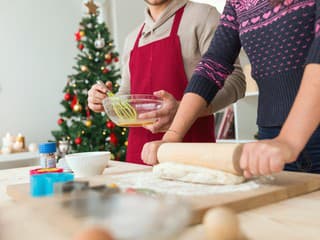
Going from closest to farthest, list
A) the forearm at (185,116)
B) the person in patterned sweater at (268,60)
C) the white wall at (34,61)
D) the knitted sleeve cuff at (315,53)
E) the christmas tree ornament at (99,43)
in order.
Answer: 1. the knitted sleeve cuff at (315,53)
2. the person in patterned sweater at (268,60)
3. the forearm at (185,116)
4. the christmas tree ornament at (99,43)
5. the white wall at (34,61)

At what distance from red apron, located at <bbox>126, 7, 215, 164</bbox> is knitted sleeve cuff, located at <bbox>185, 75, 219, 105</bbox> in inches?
13.5

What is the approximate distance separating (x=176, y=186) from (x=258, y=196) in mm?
157

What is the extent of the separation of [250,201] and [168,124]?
2.03 ft

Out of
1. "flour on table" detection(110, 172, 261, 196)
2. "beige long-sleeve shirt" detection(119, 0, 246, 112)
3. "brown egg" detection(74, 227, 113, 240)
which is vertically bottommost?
"flour on table" detection(110, 172, 261, 196)

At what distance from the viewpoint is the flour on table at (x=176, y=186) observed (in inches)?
23.9

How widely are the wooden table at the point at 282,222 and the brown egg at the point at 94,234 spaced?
121 millimetres

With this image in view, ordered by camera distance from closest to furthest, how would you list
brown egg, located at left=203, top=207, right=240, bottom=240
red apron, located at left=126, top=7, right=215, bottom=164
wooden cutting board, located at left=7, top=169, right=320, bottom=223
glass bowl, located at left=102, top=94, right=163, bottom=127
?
brown egg, located at left=203, top=207, right=240, bottom=240 → wooden cutting board, located at left=7, top=169, right=320, bottom=223 → glass bowl, located at left=102, top=94, right=163, bottom=127 → red apron, located at left=126, top=7, right=215, bottom=164

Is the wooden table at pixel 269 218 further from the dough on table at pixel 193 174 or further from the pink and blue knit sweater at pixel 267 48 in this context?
the pink and blue knit sweater at pixel 267 48

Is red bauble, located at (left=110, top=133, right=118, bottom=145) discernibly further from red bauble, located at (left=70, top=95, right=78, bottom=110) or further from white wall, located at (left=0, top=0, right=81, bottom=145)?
white wall, located at (left=0, top=0, right=81, bottom=145)

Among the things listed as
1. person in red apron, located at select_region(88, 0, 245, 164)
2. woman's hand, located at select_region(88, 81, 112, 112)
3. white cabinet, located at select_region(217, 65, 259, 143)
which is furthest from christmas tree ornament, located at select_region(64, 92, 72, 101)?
woman's hand, located at select_region(88, 81, 112, 112)

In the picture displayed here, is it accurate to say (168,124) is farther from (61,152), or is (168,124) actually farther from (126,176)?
(61,152)

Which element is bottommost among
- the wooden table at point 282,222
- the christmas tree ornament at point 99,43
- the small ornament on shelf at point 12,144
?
the small ornament on shelf at point 12,144

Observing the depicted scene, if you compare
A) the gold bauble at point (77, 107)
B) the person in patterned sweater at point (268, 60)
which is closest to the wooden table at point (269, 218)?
the person in patterned sweater at point (268, 60)

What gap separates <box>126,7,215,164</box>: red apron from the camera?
1342mm
